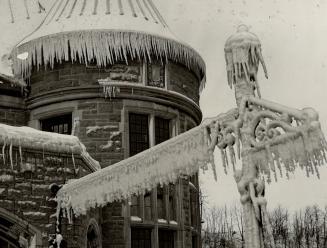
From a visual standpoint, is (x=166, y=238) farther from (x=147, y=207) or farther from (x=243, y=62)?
(x=243, y=62)

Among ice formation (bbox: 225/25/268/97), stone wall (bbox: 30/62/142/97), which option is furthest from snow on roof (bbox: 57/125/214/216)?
stone wall (bbox: 30/62/142/97)

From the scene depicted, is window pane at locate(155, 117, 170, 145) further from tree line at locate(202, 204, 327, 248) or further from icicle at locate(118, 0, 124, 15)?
tree line at locate(202, 204, 327, 248)

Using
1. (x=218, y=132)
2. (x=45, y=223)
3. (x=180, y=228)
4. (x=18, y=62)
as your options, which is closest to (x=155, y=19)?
(x=18, y=62)

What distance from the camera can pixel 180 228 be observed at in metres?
15.1

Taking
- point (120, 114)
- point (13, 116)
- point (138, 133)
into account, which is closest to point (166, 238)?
point (138, 133)

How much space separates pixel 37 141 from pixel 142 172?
2.29 metres

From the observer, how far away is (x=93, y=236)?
12414mm

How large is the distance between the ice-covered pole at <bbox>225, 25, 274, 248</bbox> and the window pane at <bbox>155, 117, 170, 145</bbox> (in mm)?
7767

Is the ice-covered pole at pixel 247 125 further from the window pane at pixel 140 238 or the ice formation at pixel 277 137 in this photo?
the window pane at pixel 140 238

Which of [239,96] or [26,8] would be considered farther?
[26,8]

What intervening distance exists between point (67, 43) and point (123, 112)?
230 centimetres

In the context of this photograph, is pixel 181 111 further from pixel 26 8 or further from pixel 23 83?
pixel 26 8

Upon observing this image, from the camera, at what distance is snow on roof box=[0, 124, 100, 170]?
10.0 meters

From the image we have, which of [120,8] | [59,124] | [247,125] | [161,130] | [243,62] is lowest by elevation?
[247,125]
